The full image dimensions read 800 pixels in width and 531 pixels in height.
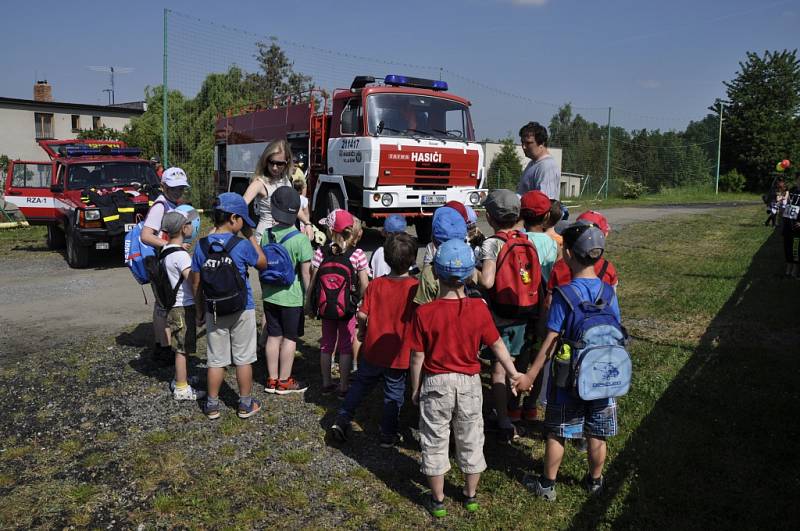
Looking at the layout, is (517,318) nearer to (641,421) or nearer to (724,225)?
(641,421)

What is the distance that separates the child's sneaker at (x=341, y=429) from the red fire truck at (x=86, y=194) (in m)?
7.50

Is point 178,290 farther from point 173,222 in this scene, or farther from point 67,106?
point 67,106

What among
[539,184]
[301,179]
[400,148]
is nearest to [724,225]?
[400,148]

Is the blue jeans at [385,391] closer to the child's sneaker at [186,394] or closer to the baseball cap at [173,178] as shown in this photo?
the child's sneaker at [186,394]

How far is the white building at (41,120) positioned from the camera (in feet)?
112

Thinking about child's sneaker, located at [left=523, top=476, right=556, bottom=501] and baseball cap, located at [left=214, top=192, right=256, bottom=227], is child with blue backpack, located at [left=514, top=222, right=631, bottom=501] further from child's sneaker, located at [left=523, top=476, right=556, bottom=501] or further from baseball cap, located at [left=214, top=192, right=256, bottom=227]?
baseball cap, located at [left=214, top=192, right=256, bottom=227]

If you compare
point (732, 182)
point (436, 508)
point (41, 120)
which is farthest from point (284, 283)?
point (41, 120)

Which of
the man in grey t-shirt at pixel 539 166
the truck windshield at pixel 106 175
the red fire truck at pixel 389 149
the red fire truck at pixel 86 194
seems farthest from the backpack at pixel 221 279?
the truck windshield at pixel 106 175

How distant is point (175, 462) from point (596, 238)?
288cm

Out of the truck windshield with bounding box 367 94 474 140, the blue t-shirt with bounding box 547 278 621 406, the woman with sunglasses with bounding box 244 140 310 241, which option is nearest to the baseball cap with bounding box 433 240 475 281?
the blue t-shirt with bounding box 547 278 621 406

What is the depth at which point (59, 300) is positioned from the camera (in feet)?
28.4

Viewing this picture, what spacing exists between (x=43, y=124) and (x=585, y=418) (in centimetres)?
3947

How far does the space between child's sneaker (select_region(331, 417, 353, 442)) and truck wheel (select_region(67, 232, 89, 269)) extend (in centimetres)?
841

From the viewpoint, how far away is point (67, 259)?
12.1 metres
